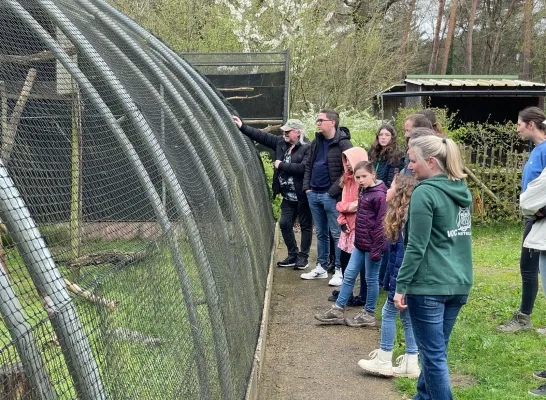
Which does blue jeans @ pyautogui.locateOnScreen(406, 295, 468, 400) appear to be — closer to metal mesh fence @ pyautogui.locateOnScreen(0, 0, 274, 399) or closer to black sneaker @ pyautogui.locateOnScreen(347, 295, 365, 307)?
metal mesh fence @ pyautogui.locateOnScreen(0, 0, 274, 399)

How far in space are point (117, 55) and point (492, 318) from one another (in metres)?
4.16

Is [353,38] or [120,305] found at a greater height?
[353,38]

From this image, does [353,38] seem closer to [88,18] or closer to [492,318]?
[492,318]

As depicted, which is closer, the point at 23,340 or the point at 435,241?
the point at 23,340

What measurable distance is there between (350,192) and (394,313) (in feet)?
6.81

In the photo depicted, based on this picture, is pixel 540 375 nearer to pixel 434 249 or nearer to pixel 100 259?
pixel 434 249

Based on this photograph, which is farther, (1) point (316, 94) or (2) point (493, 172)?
(1) point (316, 94)

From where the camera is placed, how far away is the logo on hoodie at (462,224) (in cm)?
377

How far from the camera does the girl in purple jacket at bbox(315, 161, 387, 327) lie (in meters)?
5.68

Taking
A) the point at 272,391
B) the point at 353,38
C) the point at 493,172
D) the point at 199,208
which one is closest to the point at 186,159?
the point at 199,208

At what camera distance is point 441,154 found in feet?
12.2

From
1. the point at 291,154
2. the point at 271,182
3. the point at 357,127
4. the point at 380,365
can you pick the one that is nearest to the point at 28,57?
the point at 380,365

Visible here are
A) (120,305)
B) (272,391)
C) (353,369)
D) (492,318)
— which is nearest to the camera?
(120,305)

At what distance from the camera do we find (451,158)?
3713 mm
